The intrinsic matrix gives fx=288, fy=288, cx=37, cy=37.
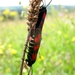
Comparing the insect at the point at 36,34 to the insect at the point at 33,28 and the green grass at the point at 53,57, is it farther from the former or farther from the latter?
the green grass at the point at 53,57

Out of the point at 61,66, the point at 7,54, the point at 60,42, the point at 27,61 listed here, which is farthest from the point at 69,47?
the point at 27,61

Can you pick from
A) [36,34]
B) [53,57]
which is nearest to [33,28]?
[36,34]

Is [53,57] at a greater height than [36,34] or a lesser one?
lesser

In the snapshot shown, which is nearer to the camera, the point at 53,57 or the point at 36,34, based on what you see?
the point at 36,34

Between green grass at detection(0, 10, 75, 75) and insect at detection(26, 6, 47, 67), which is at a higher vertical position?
insect at detection(26, 6, 47, 67)

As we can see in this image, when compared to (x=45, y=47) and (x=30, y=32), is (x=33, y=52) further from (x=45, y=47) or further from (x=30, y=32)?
(x=45, y=47)

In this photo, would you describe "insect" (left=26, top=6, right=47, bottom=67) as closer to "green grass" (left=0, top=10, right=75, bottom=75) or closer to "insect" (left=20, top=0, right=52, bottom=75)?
"insect" (left=20, top=0, right=52, bottom=75)

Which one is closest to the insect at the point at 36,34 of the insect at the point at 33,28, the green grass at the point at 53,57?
the insect at the point at 33,28

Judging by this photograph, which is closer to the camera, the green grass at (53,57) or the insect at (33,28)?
the insect at (33,28)

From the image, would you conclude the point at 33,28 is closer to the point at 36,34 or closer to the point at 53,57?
the point at 36,34

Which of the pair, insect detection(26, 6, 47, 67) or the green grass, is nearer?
insect detection(26, 6, 47, 67)

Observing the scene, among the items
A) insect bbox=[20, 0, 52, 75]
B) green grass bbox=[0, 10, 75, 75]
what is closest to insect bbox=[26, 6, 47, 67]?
insect bbox=[20, 0, 52, 75]
